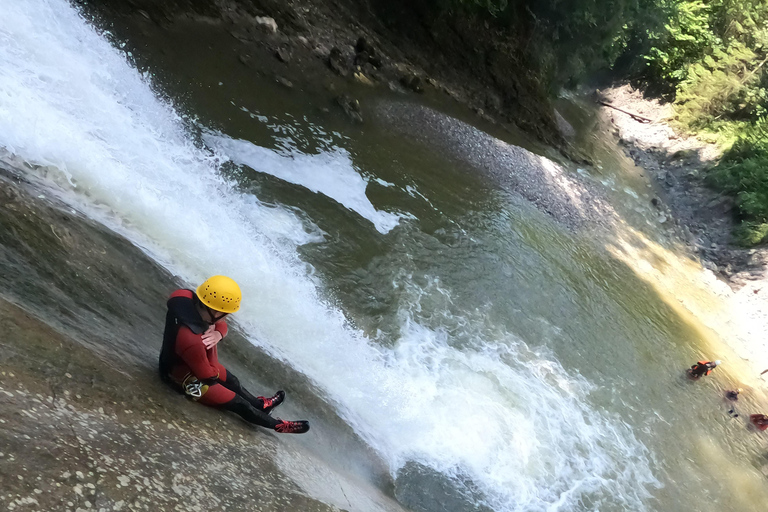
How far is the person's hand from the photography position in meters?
4.11

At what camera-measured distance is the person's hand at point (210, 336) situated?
13.5 ft

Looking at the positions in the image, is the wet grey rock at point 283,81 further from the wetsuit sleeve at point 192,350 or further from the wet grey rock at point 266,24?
the wetsuit sleeve at point 192,350

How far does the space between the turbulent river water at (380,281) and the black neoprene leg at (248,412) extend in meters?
0.64

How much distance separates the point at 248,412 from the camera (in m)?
4.58

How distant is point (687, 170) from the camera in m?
25.5

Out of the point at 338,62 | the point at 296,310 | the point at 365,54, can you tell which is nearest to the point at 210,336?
the point at 296,310

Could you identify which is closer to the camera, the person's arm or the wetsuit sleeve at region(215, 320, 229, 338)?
the person's arm

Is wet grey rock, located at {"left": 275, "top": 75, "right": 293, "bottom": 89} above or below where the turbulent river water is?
above

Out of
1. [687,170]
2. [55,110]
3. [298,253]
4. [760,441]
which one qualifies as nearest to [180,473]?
[298,253]

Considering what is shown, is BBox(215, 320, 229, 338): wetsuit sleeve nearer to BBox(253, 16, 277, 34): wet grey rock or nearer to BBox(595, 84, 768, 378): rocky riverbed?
BBox(253, 16, 277, 34): wet grey rock

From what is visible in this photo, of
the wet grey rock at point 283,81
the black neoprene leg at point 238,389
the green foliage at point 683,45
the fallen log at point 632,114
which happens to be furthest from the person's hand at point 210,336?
the green foliage at point 683,45

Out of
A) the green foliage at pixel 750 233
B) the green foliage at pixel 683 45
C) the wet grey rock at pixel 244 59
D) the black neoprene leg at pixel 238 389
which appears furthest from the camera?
the green foliage at pixel 683 45

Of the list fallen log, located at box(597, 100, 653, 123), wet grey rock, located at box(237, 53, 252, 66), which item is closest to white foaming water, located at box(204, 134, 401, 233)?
wet grey rock, located at box(237, 53, 252, 66)

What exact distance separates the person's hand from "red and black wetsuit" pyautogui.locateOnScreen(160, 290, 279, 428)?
0.12 ft
